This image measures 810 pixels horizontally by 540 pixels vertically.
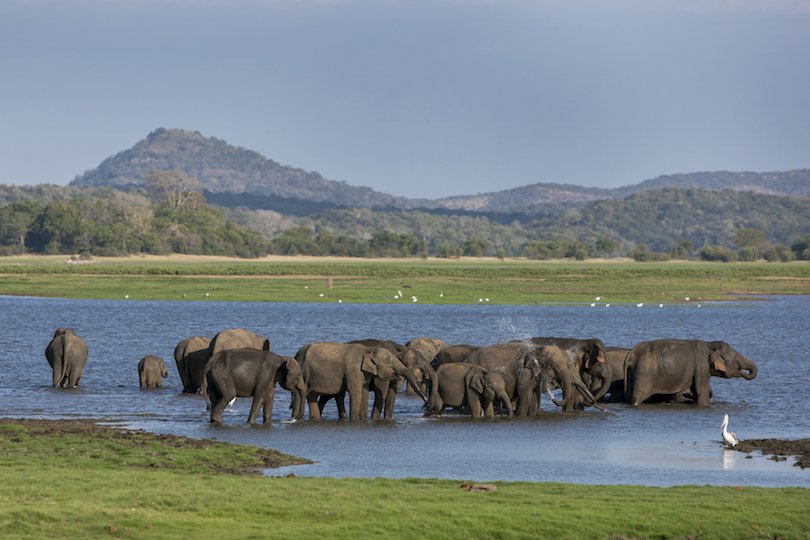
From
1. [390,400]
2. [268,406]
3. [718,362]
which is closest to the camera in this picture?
[268,406]

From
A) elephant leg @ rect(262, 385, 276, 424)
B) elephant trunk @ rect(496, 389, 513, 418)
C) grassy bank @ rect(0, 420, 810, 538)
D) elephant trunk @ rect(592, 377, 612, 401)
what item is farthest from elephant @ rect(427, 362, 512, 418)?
grassy bank @ rect(0, 420, 810, 538)

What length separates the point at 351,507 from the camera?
16000 millimetres

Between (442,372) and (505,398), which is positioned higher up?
(442,372)

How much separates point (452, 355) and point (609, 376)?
352 centimetres

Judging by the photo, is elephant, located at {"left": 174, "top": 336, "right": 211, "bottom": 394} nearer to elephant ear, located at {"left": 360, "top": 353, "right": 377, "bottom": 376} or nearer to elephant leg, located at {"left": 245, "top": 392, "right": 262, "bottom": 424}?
elephant leg, located at {"left": 245, "top": 392, "right": 262, "bottom": 424}

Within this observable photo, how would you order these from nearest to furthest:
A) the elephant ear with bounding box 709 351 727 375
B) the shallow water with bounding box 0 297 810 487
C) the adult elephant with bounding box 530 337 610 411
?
the shallow water with bounding box 0 297 810 487, the adult elephant with bounding box 530 337 610 411, the elephant ear with bounding box 709 351 727 375

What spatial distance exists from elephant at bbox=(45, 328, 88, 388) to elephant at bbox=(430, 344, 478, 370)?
857 centimetres

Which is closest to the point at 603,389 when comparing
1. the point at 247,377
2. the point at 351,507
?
the point at 247,377

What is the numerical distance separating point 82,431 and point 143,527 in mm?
8381

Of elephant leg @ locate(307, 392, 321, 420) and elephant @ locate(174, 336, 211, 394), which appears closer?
elephant leg @ locate(307, 392, 321, 420)

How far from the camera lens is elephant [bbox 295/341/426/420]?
26078mm

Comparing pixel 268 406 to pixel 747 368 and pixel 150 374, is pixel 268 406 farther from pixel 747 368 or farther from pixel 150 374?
pixel 747 368

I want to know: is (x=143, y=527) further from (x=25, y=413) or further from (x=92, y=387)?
(x=92, y=387)

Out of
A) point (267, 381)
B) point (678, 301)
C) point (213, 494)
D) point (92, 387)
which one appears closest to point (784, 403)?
point (267, 381)
